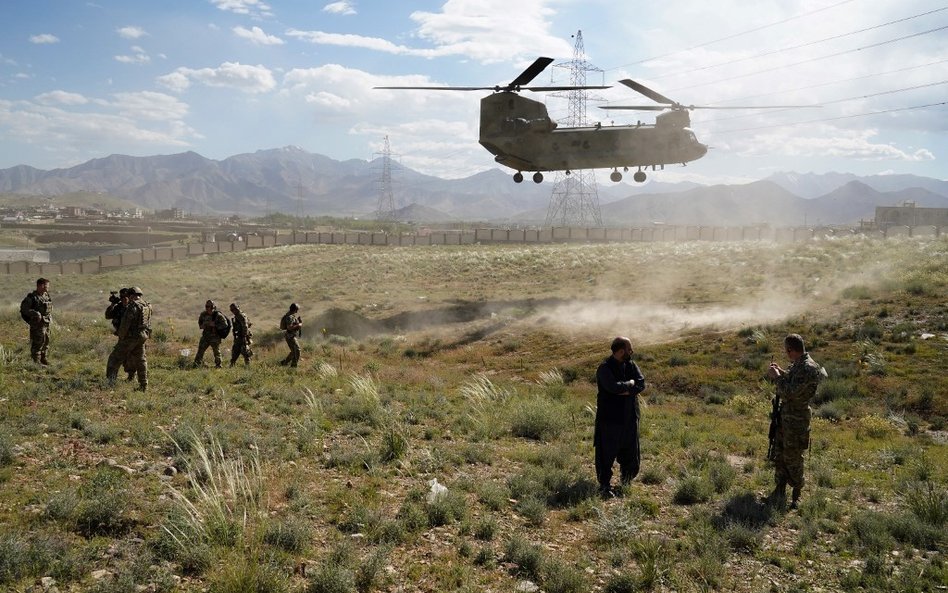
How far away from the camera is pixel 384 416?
12.2m

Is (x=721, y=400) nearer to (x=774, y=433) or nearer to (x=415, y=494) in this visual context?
(x=774, y=433)

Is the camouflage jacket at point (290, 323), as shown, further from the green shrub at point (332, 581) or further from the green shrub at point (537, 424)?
the green shrub at point (332, 581)

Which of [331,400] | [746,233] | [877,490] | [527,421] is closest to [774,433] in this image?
[877,490]

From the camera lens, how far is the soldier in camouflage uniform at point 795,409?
8320 millimetres

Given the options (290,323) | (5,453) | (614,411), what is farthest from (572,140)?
(5,453)

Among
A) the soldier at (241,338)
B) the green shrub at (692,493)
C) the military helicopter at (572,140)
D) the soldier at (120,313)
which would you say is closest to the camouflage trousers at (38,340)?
the soldier at (120,313)

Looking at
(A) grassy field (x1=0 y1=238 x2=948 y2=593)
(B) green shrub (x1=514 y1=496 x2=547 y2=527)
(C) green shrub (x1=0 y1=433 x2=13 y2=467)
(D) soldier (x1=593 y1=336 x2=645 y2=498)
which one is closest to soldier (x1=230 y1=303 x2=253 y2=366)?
(A) grassy field (x1=0 y1=238 x2=948 y2=593)

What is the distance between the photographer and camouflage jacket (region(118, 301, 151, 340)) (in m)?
13.4

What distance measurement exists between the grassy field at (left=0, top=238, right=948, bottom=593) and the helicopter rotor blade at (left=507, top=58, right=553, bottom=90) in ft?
36.8

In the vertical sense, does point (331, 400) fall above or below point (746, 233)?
below

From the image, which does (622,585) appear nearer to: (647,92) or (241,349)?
(241,349)

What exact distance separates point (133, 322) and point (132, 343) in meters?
0.44

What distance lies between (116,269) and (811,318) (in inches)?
2294

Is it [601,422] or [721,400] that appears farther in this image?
[721,400]
